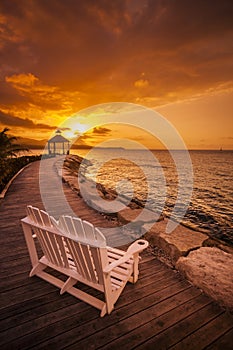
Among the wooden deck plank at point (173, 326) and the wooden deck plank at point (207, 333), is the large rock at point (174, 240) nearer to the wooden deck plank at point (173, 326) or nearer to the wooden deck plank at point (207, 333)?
the wooden deck plank at point (173, 326)

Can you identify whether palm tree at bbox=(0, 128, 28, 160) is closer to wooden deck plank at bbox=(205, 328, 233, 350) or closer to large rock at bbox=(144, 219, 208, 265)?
large rock at bbox=(144, 219, 208, 265)

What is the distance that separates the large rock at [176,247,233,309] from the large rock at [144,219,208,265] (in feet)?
0.55

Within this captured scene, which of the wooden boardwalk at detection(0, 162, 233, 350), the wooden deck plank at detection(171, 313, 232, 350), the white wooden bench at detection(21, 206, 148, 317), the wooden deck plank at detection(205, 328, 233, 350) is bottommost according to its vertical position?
the wooden boardwalk at detection(0, 162, 233, 350)

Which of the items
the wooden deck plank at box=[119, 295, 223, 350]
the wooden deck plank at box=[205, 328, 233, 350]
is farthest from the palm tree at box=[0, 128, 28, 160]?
the wooden deck plank at box=[205, 328, 233, 350]

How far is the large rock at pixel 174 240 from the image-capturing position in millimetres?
3180

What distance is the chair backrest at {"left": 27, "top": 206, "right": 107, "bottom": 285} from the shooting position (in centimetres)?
179

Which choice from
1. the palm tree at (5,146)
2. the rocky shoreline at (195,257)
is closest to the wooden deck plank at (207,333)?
the rocky shoreline at (195,257)

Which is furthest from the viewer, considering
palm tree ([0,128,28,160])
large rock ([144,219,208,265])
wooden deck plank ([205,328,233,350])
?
palm tree ([0,128,28,160])

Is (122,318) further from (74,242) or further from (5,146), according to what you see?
(5,146)

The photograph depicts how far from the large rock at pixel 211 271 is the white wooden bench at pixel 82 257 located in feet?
2.80

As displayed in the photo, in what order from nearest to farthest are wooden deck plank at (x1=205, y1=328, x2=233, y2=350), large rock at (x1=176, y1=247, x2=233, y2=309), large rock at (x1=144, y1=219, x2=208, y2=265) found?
wooden deck plank at (x1=205, y1=328, x2=233, y2=350) < large rock at (x1=176, y1=247, x2=233, y2=309) < large rock at (x1=144, y1=219, x2=208, y2=265)

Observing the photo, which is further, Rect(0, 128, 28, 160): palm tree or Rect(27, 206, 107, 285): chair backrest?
Rect(0, 128, 28, 160): palm tree

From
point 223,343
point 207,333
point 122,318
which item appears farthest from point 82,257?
point 223,343

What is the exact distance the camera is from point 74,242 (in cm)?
196
